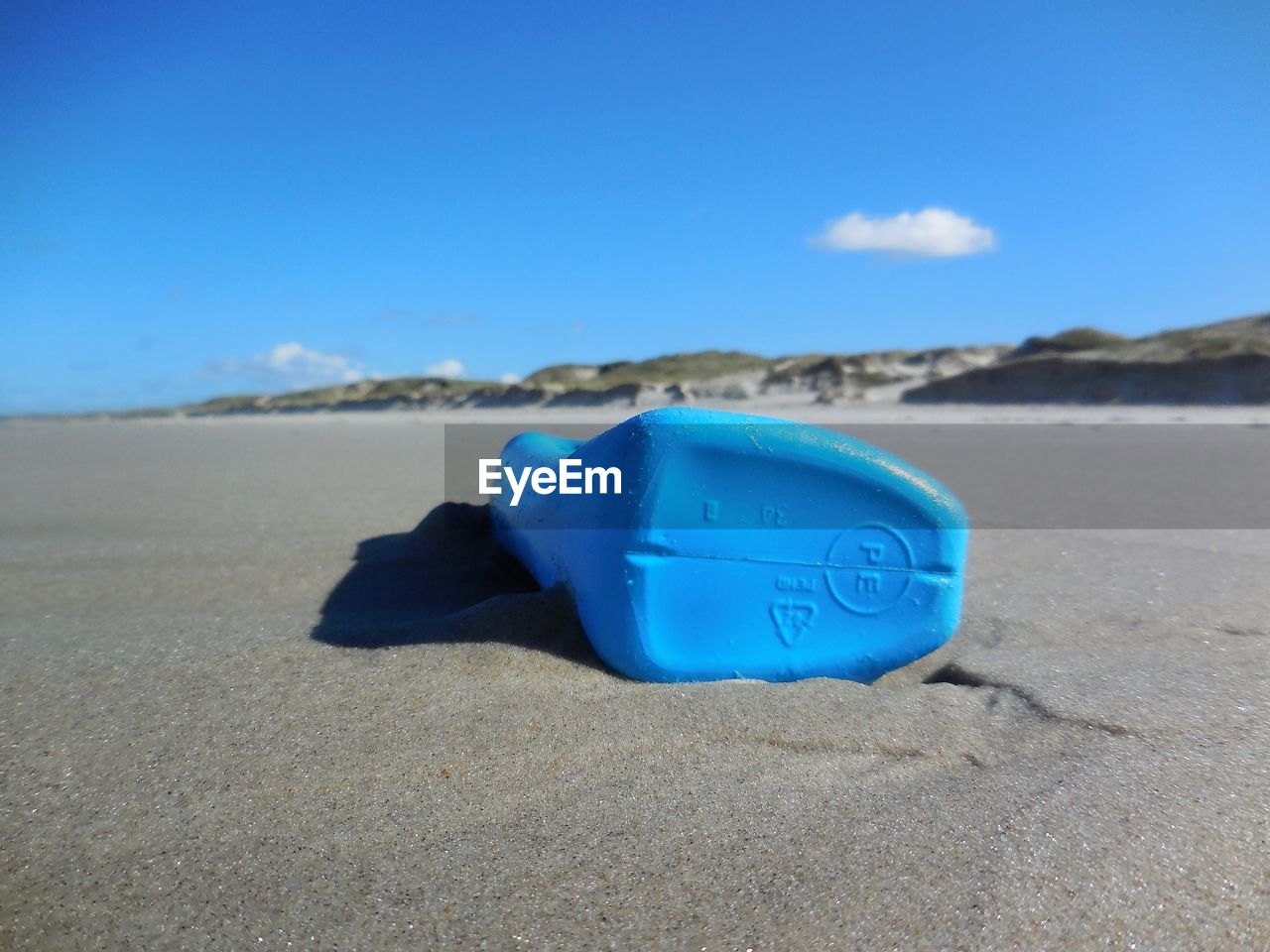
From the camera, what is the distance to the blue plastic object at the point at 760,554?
6.11 feet

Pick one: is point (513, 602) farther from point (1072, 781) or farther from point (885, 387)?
point (885, 387)

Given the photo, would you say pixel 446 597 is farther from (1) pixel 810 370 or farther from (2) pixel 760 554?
(1) pixel 810 370

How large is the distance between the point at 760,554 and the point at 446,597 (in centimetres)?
123

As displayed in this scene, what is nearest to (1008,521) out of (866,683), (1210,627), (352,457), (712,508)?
(1210,627)

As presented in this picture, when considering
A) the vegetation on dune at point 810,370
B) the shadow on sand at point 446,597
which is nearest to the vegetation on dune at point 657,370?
the vegetation on dune at point 810,370

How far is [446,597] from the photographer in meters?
2.77

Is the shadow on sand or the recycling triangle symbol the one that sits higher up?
the recycling triangle symbol

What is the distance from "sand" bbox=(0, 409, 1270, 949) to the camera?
3.76ft

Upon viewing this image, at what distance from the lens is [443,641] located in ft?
6.71

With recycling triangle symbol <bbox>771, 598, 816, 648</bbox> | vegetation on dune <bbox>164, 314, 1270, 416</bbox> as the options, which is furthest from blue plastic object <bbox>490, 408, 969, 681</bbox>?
vegetation on dune <bbox>164, 314, 1270, 416</bbox>

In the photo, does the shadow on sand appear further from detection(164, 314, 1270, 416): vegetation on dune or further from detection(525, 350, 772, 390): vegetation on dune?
detection(525, 350, 772, 390): vegetation on dune

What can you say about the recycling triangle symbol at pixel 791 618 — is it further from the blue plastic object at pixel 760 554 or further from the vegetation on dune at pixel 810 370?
the vegetation on dune at pixel 810 370

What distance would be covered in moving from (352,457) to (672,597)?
25.6 ft

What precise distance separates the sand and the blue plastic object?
10cm
